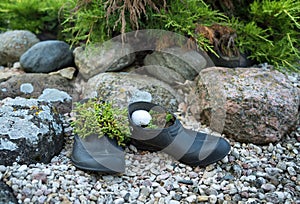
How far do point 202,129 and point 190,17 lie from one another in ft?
2.63

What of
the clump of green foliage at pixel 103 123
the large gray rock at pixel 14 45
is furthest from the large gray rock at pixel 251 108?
the large gray rock at pixel 14 45

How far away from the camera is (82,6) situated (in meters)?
2.83

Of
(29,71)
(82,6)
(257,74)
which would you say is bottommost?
(29,71)

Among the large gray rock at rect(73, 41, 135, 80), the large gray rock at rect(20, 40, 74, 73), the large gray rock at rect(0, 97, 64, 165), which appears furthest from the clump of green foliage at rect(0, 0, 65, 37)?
the large gray rock at rect(0, 97, 64, 165)

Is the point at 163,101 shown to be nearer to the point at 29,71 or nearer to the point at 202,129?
the point at 202,129

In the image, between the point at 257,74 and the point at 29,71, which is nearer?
the point at 257,74

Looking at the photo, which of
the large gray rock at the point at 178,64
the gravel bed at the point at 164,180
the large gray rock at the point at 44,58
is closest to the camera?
the gravel bed at the point at 164,180

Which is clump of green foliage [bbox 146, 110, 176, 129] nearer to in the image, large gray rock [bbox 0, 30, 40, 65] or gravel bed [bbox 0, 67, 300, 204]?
gravel bed [bbox 0, 67, 300, 204]

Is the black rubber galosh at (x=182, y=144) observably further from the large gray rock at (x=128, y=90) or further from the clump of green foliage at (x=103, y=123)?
the large gray rock at (x=128, y=90)

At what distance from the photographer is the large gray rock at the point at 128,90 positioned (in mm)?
2592

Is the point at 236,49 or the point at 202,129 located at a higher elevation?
the point at 236,49

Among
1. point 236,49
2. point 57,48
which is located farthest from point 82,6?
point 236,49

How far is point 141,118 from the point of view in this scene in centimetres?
218

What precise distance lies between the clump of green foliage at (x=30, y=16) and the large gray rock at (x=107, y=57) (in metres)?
0.85
